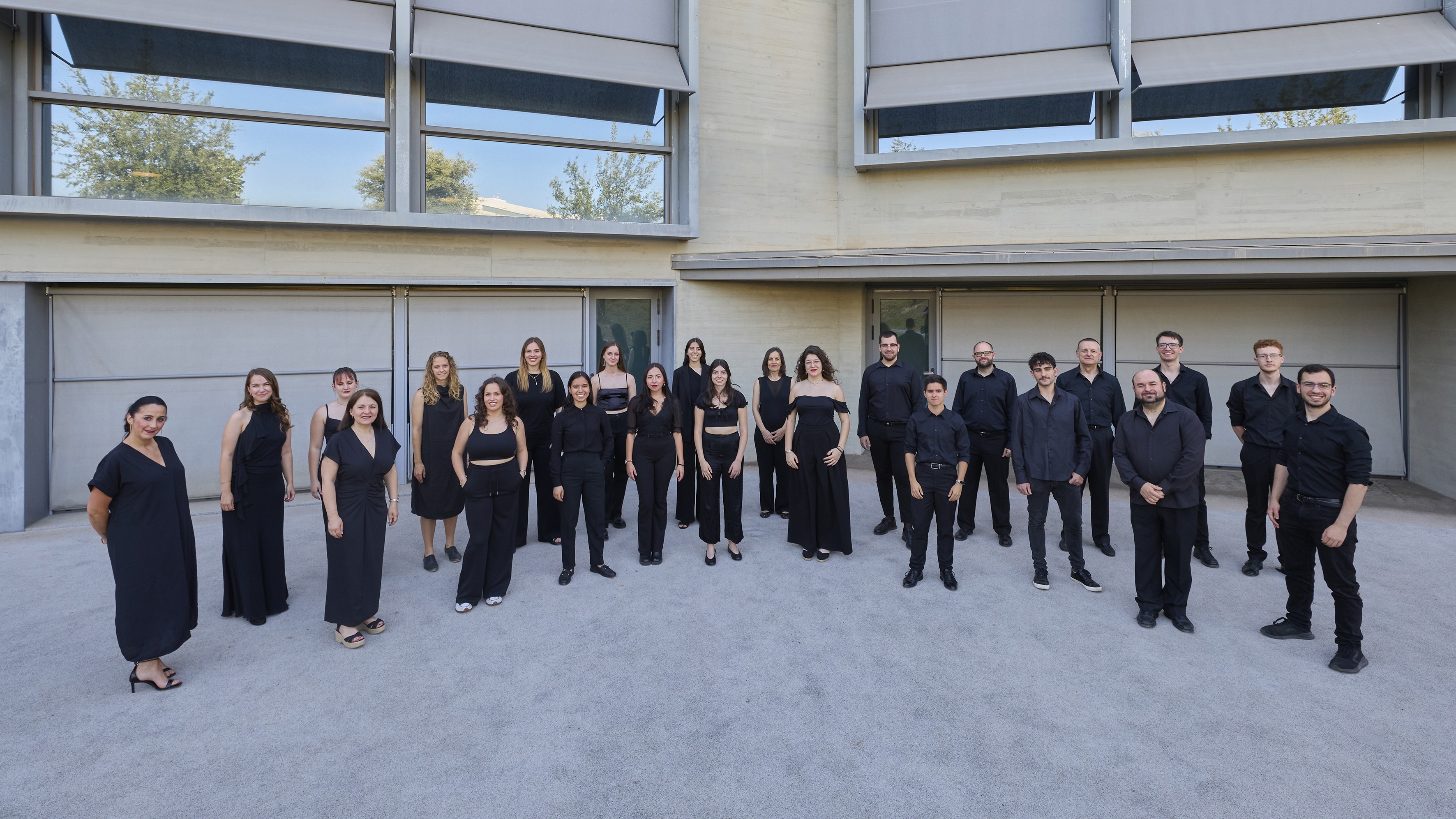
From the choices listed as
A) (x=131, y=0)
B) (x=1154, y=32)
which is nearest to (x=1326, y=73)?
(x=1154, y=32)

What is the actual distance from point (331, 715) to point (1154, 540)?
523cm

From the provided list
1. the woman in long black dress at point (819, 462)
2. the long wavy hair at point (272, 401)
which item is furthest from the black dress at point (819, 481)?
the long wavy hair at point (272, 401)

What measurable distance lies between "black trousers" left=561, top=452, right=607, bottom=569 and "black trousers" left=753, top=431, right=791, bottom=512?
2.21m

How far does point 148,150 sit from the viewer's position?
752 centimetres

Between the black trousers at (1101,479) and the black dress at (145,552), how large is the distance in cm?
670

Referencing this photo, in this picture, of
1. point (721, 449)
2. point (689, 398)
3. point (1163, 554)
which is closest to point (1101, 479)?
point (1163, 554)

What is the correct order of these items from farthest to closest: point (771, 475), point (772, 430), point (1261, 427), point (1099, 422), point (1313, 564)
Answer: point (771, 475)
point (772, 430)
point (1099, 422)
point (1261, 427)
point (1313, 564)

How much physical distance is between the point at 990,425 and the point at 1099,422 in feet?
3.15

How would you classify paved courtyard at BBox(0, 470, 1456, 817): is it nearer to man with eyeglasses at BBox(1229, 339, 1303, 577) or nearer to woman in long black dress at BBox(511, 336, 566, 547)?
man with eyeglasses at BBox(1229, 339, 1303, 577)

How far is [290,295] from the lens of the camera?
8.34 metres

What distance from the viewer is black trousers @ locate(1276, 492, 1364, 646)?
4.00 meters

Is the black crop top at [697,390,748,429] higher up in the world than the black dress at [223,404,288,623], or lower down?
higher up

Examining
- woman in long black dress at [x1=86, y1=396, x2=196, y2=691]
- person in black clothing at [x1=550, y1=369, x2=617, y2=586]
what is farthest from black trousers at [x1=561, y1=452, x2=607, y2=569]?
woman in long black dress at [x1=86, y1=396, x2=196, y2=691]

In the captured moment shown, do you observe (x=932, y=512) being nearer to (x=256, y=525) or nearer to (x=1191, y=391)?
(x=1191, y=391)
